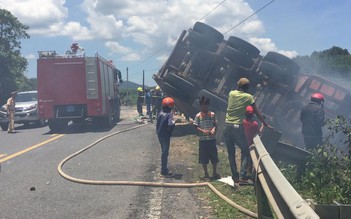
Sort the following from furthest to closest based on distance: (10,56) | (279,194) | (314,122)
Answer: (10,56) < (314,122) < (279,194)

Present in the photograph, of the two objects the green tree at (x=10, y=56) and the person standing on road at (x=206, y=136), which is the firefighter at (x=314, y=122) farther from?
the green tree at (x=10, y=56)

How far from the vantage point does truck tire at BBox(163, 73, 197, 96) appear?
11.8m

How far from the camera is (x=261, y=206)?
3.58 meters

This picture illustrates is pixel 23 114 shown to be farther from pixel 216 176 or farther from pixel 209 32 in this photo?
pixel 216 176

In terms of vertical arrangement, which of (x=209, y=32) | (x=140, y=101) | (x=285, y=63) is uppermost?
(x=209, y=32)

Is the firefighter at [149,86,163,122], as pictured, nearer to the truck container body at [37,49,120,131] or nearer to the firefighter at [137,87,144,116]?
the firefighter at [137,87,144,116]

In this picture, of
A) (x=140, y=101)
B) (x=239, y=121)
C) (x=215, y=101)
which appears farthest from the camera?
(x=140, y=101)

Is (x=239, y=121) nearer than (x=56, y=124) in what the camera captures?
Yes

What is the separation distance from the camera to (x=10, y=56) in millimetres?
43312

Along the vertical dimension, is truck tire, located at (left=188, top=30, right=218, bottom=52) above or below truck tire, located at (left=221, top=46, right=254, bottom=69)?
above

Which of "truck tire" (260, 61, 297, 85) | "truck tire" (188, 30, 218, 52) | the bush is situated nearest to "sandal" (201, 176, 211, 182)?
the bush

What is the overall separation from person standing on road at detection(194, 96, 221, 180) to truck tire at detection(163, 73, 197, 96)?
4090mm

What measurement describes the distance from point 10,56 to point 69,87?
30006 mm

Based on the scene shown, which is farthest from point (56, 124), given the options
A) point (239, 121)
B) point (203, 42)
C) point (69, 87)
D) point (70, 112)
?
point (239, 121)
